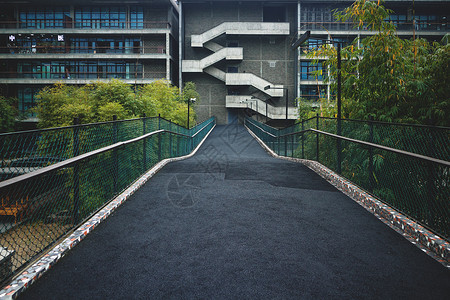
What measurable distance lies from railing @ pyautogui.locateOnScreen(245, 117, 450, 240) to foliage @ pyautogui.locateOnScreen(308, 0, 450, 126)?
1.54 meters

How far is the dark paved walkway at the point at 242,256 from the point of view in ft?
9.34

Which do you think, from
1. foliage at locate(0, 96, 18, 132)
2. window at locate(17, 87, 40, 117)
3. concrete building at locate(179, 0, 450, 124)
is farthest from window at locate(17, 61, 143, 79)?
foliage at locate(0, 96, 18, 132)

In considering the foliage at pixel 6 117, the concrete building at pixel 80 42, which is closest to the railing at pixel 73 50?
the concrete building at pixel 80 42

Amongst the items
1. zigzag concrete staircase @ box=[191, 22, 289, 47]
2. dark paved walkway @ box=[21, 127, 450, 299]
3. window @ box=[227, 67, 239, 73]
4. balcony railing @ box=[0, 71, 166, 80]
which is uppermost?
zigzag concrete staircase @ box=[191, 22, 289, 47]

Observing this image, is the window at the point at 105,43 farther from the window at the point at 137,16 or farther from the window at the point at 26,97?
the window at the point at 26,97

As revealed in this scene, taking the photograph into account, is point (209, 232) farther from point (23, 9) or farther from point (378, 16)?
point (23, 9)

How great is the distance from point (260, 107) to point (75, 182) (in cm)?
3707

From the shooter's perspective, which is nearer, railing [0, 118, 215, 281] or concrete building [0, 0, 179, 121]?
railing [0, 118, 215, 281]

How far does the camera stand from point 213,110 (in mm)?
45281

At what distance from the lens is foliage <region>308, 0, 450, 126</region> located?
9.34m

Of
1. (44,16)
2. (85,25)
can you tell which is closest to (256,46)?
(85,25)

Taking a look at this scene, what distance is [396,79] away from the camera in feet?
31.0

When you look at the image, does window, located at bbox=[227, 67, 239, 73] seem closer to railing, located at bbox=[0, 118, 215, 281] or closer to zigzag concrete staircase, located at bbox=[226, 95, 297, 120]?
zigzag concrete staircase, located at bbox=[226, 95, 297, 120]

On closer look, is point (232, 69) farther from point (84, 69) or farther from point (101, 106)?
point (101, 106)
